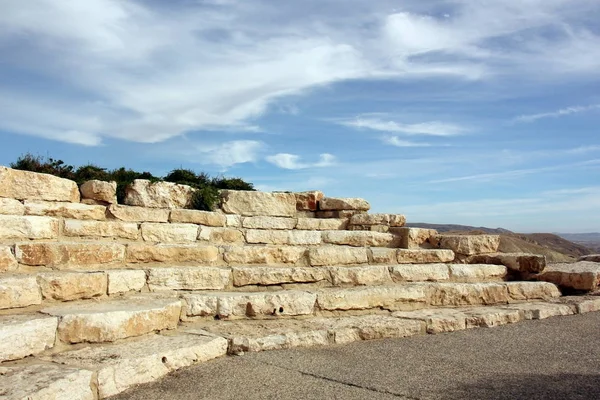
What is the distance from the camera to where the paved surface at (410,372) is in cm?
375

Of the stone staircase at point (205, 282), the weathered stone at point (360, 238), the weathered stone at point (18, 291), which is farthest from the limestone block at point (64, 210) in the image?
the weathered stone at point (360, 238)

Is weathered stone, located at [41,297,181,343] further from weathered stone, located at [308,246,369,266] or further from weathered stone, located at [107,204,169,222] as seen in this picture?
weathered stone, located at [308,246,369,266]

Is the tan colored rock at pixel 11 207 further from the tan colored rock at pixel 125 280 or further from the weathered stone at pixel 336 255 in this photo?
the weathered stone at pixel 336 255

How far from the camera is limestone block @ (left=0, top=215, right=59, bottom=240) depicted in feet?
17.6

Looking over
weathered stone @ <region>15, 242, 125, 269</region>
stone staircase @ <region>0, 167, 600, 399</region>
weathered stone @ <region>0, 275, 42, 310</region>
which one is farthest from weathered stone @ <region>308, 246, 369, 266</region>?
weathered stone @ <region>0, 275, 42, 310</region>

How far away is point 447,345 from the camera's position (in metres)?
5.30

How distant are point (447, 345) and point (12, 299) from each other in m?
4.11

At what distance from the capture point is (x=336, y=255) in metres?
7.26

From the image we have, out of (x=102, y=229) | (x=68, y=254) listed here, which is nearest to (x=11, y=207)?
(x=102, y=229)

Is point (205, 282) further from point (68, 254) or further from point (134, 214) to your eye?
point (134, 214)

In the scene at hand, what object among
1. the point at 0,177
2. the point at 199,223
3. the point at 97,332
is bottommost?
the point at 97,332

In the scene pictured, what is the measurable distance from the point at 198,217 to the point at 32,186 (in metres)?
2.20

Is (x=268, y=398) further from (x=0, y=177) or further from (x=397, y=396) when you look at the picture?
(x=0, y=177)

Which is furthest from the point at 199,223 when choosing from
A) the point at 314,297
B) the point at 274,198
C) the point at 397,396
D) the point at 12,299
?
the point at 397,396
